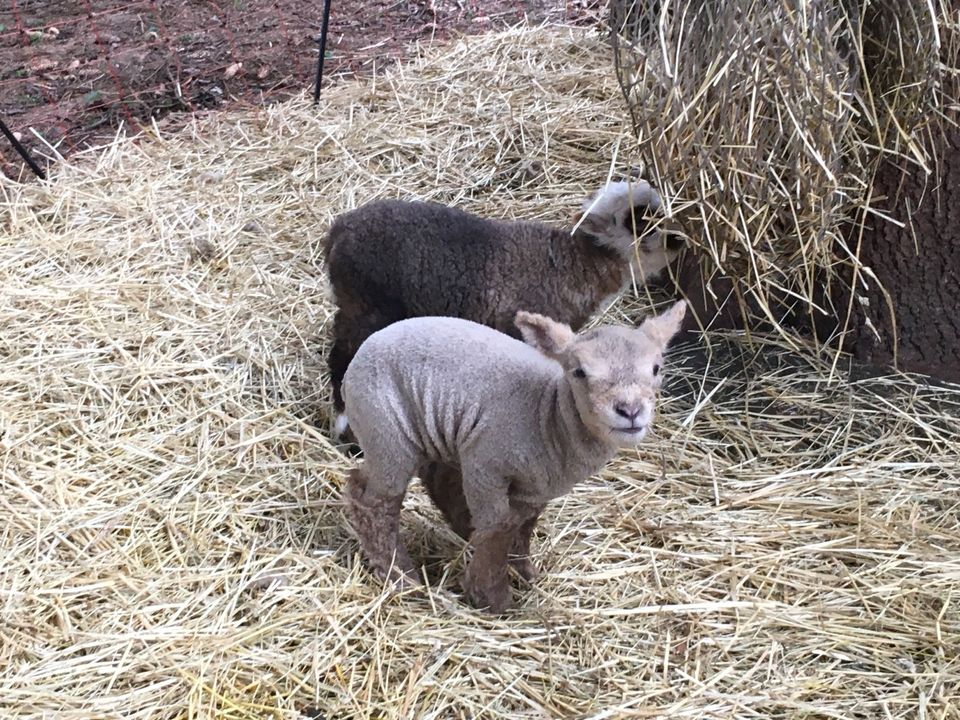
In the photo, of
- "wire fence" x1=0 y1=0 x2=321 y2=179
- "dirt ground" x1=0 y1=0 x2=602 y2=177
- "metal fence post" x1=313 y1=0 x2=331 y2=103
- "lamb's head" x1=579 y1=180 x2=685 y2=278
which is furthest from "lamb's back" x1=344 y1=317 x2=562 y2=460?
"dirt ground" x1=0 y1=0 x2=602 y2=177

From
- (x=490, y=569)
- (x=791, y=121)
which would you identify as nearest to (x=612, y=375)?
(x=490, y=569)

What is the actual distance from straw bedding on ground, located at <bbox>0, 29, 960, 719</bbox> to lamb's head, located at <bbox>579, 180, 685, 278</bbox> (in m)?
0.54

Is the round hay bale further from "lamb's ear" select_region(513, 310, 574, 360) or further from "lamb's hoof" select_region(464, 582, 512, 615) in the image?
"lamb's hoof" select_region(464, 582, 512, 615)

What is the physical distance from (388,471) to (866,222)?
234cm

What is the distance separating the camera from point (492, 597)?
344 cm

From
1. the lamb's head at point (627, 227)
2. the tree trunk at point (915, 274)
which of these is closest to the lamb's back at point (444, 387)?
the lamb's head at point (627, 227)

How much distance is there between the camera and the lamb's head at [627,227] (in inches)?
178

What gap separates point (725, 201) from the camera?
382 cm

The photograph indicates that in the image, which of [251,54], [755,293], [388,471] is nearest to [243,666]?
[388,471]

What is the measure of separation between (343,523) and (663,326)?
1487 millimetres

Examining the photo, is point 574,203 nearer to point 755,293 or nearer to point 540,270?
point 540,270

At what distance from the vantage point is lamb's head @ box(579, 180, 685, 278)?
452 cm

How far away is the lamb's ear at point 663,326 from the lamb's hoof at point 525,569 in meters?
0.97

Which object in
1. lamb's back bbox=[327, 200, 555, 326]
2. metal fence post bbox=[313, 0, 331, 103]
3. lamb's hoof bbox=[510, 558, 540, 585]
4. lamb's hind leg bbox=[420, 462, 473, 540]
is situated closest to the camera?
lamb's hoof bbox=[510, 558, 540, 585]
